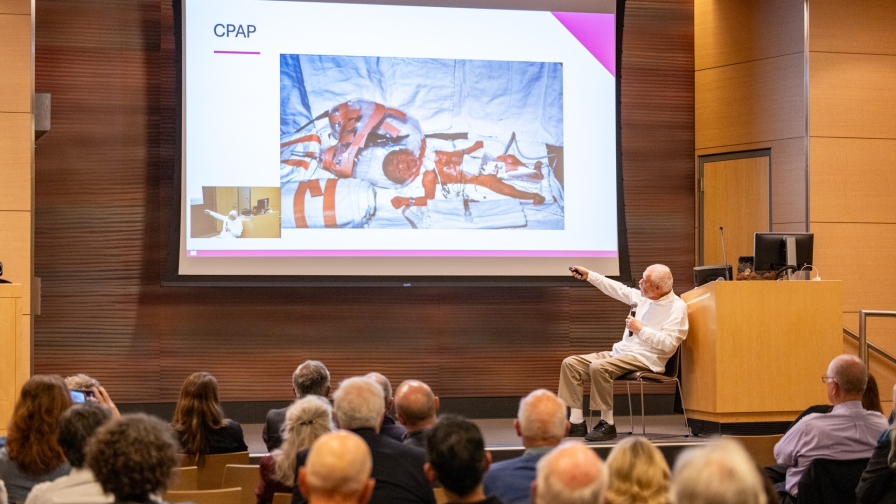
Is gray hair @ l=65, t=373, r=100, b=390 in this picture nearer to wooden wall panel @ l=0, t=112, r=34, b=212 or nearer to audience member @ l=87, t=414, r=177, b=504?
wooden wall panel @ l=0, t=112, r=34, b=212

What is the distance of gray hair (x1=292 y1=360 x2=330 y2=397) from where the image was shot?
4.40 meters

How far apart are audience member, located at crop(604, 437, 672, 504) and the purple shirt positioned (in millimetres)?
2047

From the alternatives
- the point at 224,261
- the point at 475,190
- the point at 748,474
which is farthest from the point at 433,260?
the point at 748,474

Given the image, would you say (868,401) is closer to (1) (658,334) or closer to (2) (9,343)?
(1) (658,334)

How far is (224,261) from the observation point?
675 cm

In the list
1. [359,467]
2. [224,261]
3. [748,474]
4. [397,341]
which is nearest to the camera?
[748,474]

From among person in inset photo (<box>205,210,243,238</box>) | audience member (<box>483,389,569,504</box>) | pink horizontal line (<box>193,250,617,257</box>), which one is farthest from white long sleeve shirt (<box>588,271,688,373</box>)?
audience member (<box>483,389,569,504</box>)

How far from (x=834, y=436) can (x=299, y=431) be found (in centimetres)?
229

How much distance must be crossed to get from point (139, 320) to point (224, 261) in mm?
802

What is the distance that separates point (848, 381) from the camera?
4.12 meters

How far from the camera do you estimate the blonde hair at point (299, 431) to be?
3.29 metres

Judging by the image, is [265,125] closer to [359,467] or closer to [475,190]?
[475,190]

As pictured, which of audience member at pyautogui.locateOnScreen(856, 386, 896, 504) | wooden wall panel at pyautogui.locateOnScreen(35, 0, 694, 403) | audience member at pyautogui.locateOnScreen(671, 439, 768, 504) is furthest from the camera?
wooden wall panel at pyautogui.locateOnScreen(35, 0, 694, 403)

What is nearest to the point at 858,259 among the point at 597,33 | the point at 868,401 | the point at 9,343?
the point at 597,33
